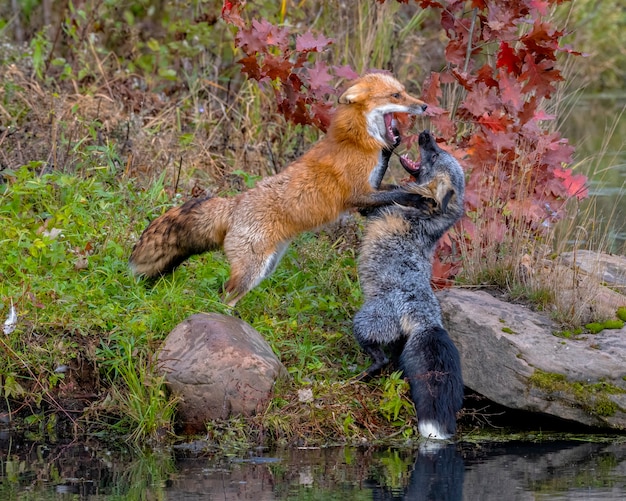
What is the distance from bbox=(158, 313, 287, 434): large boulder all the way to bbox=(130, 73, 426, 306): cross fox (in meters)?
0.70

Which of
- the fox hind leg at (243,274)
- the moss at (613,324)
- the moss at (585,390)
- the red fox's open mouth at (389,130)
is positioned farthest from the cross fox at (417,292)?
the moss at (613,324)

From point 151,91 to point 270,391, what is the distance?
234 inches

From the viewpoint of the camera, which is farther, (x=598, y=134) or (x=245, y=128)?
(x=598, y=134)

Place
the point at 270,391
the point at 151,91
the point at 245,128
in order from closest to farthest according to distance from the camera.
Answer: the point at 270,391 → the point at 245,128 → the point at 151,91

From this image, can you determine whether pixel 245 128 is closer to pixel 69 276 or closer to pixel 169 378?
pixel 69 276

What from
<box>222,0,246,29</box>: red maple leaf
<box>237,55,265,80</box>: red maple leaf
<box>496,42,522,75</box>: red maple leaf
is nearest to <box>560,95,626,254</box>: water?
<box>496,42,522,75</box>: red maple leaf

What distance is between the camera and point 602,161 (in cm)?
1271

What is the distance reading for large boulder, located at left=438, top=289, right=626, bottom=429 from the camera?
6273 mm

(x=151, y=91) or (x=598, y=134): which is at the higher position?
(x=151, y=91)

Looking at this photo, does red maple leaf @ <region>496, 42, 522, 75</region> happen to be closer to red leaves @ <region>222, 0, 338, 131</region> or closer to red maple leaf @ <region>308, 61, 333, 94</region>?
red leaves @ <region>222, 0, 338, 131</region>

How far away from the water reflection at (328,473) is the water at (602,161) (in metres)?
2.37

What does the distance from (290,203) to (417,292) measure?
1.14 metres

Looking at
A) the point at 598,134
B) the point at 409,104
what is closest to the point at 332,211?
the point at 409,104

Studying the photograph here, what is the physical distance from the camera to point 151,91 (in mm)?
11398
